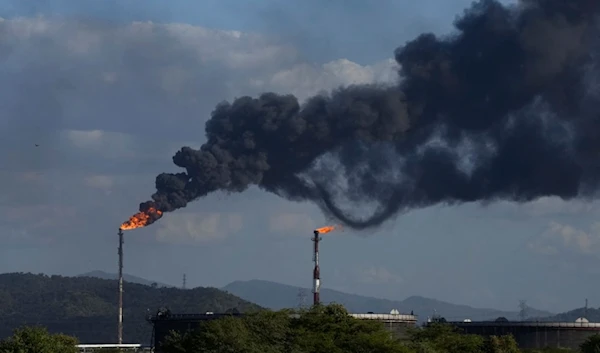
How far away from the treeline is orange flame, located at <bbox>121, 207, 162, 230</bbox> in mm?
43707

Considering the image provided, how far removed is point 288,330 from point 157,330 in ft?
195

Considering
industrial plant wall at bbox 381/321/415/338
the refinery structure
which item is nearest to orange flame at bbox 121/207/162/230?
the refinery structure

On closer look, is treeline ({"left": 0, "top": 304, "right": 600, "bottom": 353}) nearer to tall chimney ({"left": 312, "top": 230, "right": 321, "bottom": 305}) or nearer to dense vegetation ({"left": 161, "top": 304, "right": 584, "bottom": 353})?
dense vegetation ({"left": 161, "top": 304, "right": 584, "bottom": 353})

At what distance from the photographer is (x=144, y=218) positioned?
15875cm

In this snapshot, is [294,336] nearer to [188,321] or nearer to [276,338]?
[276,338]

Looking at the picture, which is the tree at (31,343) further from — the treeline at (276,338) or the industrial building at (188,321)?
the industrial building at (188,321)

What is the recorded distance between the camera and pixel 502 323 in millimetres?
175000

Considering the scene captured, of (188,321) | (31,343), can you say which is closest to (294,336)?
(31,343)

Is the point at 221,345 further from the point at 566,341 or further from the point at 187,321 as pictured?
the point at 566,341

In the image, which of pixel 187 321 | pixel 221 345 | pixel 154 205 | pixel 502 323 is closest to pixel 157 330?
pixel 187 321

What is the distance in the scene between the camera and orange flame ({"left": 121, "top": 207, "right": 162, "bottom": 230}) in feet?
507

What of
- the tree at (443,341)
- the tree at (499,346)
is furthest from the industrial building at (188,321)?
the tree at (499,346)

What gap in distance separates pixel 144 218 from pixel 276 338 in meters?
59.8

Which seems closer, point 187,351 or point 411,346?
point 187,351
